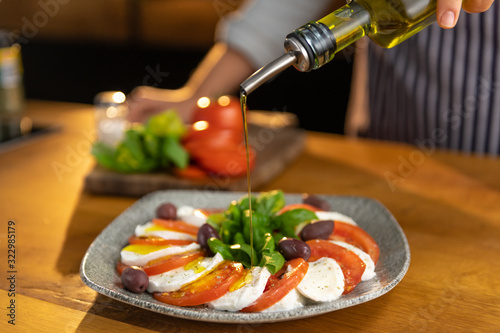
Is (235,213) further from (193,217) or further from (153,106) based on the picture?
(153,106)

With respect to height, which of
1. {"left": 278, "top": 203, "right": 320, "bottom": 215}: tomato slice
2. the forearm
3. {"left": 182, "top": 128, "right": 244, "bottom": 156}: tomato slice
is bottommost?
{"left": 278, "top": 203, "right": 320, "bottom": 215}: tomato slice

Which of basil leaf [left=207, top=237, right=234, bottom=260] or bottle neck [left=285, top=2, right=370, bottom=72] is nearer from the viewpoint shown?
bottle neck [left=285, top=2, right=370, bottom=72]

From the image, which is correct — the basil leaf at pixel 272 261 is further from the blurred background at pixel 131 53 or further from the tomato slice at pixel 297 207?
the blurred background at pixel 131 53

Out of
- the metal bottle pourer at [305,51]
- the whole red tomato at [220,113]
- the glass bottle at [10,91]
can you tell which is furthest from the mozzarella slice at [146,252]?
the glass bottle at [10,91]

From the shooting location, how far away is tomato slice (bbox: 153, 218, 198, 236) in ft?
3.60

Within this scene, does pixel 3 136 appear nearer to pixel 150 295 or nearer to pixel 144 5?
pixel 150 295

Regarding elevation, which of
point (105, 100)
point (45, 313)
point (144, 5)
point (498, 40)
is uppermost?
point (144, 5)

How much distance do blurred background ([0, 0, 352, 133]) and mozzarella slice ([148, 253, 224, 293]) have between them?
11.2 ft

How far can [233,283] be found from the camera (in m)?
0.88

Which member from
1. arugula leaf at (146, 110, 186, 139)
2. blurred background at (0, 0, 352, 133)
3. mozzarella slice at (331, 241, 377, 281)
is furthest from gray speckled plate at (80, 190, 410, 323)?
blurred background at (0, 0, 352, 133)

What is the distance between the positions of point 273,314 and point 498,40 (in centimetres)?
132

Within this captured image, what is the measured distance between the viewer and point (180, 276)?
3.00 ft

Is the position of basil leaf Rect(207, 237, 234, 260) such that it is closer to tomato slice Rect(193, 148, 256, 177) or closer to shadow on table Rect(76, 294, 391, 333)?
shadow on table Rect(76, 294, 391, 333)

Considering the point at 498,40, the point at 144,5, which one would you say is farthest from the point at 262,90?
the point at 498,40
